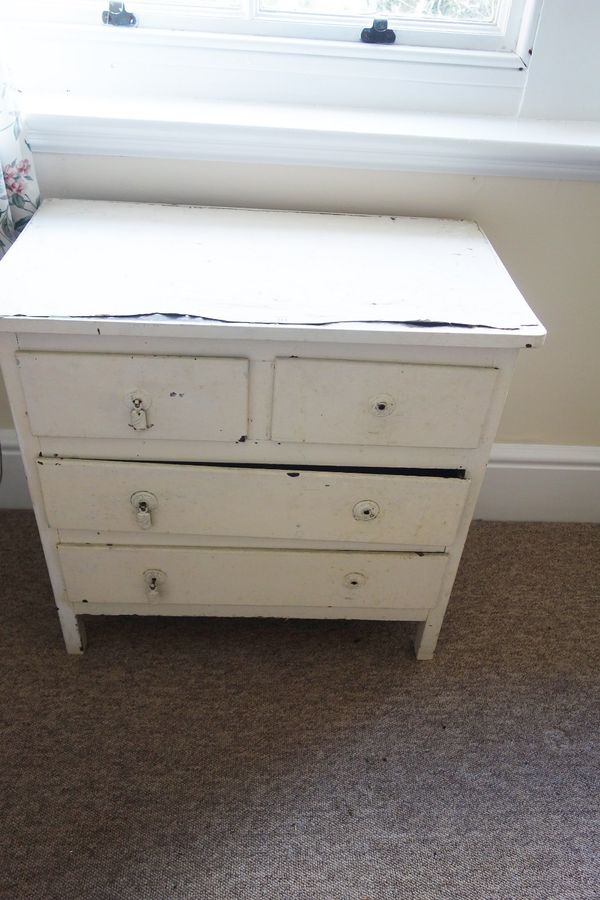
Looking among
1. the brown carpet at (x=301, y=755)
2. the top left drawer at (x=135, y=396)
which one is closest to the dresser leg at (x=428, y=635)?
the brown carpet at (x=301, y=755)

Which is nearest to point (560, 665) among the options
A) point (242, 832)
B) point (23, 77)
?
point (242, 832)

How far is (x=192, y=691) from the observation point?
129cm

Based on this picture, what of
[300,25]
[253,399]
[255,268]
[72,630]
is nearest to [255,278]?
[255,268]

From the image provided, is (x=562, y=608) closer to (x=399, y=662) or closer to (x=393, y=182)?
(x=399, y=662)

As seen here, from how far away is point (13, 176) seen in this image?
1.14m

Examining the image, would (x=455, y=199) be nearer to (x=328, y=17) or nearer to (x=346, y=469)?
(x=328, y=17)

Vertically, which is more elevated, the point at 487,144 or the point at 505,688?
the point at 487,144

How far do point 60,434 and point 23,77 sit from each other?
0.67 meters

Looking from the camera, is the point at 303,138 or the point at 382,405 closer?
the point at 382,405

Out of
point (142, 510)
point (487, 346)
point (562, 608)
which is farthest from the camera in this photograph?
point (562, 608)

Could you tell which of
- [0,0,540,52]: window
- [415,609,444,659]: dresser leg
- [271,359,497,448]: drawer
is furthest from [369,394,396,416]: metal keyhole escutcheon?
[0,0,540,52]: window

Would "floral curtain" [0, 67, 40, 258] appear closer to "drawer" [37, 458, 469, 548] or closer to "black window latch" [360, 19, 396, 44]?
"drawer" [37, 458, 469, 548]

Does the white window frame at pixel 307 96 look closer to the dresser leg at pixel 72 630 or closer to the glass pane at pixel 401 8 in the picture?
the glass pane at pixel 401 8

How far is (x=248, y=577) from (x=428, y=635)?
371mm
